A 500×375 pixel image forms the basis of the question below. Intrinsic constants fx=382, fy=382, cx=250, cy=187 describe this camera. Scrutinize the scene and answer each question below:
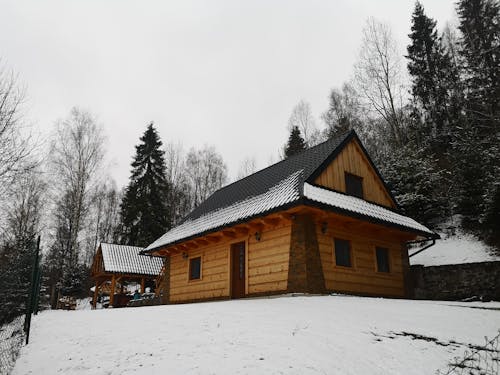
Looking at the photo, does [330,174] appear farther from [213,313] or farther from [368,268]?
[213,313]

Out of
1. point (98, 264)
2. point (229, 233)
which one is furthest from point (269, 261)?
point (98, 264)

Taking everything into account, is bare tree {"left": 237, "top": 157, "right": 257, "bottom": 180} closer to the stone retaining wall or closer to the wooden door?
the stone retaining wall

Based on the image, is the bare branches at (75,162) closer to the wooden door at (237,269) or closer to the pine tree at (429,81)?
the wooden door at (237,269)

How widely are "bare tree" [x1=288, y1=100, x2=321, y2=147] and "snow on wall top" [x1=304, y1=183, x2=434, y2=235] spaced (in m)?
20.6

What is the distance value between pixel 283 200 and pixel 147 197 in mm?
24894

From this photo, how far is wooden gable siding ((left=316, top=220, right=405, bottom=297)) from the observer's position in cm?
1159

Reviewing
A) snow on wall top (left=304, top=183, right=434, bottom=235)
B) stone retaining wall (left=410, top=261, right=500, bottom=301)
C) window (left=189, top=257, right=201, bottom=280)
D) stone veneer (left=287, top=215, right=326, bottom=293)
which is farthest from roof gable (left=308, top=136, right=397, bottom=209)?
window (left=189, top=257, right=201, bottom=280)

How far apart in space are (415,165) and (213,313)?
16619 mm

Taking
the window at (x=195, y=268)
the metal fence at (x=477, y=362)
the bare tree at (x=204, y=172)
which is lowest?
the metal fence at (x=477, y=362)

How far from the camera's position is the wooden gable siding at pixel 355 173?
13.4 meters

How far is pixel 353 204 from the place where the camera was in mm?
12602

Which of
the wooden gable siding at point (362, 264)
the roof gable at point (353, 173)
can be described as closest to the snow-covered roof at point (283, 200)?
the roof gable at point (353, 173)

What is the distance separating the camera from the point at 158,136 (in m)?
37.8

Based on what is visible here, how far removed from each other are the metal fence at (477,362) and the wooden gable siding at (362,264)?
228 inches
